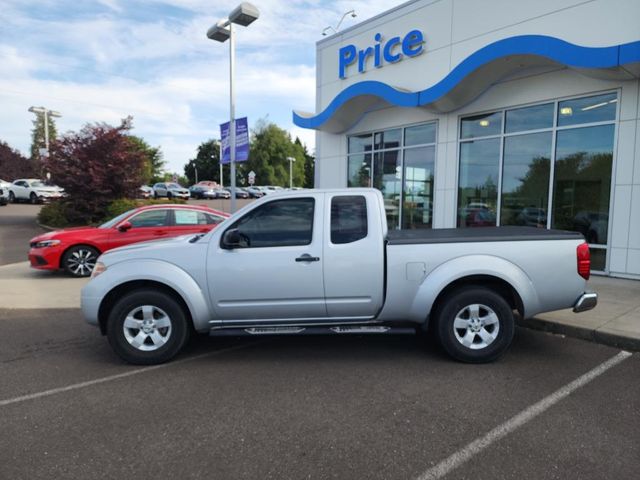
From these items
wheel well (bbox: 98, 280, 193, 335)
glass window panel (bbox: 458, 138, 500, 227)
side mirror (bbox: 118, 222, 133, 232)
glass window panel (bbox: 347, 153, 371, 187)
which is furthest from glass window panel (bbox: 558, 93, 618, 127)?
side mirror (bbox: 118, 222, 133, 232)

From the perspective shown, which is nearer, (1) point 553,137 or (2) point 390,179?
(1) point 553,137

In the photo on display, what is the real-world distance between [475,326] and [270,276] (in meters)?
2.14

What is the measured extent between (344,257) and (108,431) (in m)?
2.53

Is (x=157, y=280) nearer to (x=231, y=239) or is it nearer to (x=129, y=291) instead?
(x=129, y=291)

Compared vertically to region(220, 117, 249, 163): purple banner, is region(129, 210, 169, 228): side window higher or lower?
lower

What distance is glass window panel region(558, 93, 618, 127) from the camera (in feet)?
28.3

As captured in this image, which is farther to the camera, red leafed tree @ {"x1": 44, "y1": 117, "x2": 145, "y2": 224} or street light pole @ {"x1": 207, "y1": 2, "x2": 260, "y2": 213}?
red leafed tree @ {"x1": 44, "y1": 117, "x2": 145, "y2": 224}

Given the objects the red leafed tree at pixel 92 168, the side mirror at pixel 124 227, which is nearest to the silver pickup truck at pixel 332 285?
the side mirror at pixel 124 227

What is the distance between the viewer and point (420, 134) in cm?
1222

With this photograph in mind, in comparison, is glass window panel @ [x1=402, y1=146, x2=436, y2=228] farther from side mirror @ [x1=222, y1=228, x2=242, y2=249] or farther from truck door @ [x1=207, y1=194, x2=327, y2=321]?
side mirror @ [x1=222, y1=228, x2=242, y2=249]

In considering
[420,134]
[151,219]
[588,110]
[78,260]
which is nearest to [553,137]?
[588,110]

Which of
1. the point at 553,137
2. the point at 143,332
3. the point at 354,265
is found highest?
the point at 553,137

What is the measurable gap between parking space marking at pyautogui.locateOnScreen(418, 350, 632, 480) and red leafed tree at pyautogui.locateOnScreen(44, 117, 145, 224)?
57.7ft

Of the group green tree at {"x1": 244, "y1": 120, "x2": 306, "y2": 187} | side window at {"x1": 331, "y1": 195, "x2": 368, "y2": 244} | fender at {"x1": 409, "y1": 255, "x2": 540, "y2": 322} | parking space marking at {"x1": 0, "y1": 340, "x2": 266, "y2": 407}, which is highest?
green tree at {"x1": 244, "y1": 120, "x2": 306, "y2": 187}
